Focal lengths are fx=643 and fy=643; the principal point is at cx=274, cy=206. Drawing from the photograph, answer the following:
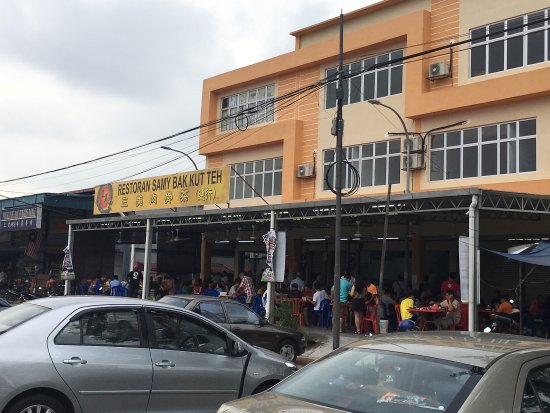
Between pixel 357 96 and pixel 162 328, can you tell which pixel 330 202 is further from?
pixel 162 328

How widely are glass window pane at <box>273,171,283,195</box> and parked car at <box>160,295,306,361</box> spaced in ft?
45.3

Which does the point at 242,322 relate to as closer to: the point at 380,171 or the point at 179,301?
the point at 179,301

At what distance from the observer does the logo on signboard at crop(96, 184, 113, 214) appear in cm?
2697

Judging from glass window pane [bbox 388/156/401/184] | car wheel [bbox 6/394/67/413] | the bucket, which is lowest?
the bucket

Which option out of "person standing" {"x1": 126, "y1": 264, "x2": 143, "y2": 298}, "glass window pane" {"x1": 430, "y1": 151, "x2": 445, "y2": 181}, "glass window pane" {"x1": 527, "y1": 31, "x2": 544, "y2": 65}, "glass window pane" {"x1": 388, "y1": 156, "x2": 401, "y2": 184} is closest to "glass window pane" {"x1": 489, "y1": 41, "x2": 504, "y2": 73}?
"glass window pane" {"x1": 527, "y1": 31, "x2": 544, "y2": 65}

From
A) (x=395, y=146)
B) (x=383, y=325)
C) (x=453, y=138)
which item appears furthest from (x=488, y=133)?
(x=383, y=325)

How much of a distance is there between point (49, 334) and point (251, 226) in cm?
1896

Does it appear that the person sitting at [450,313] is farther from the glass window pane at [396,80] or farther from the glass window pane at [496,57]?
the glass window pane at [396,80]

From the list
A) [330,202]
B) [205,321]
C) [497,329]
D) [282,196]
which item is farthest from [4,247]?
[205,321]

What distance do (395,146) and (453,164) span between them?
8.07 ft

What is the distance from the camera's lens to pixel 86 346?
5996mm

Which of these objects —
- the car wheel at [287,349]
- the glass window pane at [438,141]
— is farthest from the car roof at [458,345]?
the glass window pane at [438,141]

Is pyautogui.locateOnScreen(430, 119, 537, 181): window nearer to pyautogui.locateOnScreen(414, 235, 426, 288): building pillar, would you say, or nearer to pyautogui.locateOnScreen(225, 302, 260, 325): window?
pyautogui.locateOnScreen(414, 235, 426, 288): building pillar

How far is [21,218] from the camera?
31.2m
